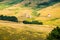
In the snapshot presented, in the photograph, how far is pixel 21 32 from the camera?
7900 centimetres

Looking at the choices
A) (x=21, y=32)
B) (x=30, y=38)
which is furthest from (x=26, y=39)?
(x=21, y=32)

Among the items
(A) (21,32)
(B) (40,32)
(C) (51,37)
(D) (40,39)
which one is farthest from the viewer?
(B) (40,32)

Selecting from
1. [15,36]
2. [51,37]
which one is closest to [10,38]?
[15,36]

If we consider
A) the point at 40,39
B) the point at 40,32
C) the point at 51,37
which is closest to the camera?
the point at 51,37

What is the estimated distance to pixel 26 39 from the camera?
7000 cm

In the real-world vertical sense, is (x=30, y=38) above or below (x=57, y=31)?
below

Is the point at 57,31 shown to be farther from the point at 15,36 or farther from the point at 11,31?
the point at 11,31

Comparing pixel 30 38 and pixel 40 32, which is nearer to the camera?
pixel 30 38

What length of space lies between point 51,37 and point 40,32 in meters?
28.0

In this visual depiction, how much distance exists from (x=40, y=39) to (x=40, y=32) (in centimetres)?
1119

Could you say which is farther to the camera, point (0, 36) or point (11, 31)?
point (11, 31)

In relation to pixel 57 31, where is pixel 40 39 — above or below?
below

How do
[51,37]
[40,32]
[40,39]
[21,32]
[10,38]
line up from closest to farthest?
1. [51,37]
2. [10,38]
3. [40,39]
4. [21,32]
5. [40,32]

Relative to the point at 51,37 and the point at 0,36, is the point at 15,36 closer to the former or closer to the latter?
the point at 0,36
